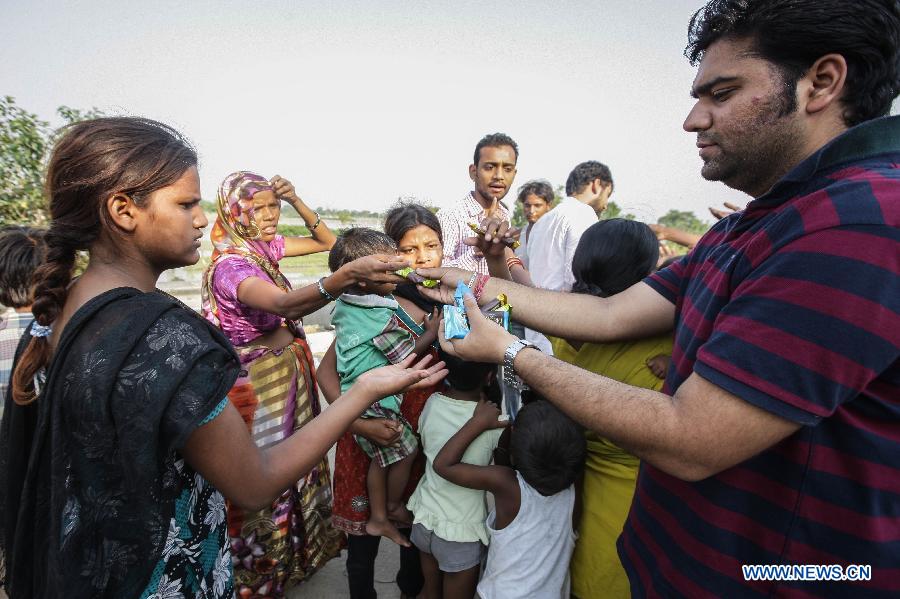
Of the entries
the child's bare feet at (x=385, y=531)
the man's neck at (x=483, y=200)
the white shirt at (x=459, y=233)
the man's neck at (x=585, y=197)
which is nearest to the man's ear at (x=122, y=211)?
the child's bare feet at (x=385, y=531)

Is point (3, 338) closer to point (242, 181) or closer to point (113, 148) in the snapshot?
point (242, 181)

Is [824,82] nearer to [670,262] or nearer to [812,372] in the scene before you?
[812,372]

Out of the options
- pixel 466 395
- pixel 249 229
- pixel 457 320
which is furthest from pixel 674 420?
pixel 249 229

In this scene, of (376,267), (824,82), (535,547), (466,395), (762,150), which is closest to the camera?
(824,82)

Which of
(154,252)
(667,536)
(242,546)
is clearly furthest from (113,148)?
(242,546)

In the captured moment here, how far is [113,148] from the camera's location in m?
1.32

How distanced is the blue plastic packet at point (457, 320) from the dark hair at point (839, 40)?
1229 millimetres

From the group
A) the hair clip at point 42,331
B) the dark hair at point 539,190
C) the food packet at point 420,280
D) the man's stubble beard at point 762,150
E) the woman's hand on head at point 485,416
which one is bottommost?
the woman's hand on head at point 485,416

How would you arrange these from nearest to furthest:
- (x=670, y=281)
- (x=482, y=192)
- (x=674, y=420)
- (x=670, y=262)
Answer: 1. (x=674, y=420)
2. (x=670, y=281)
3. (x=670, y=262)
4. (x=482, y=192)

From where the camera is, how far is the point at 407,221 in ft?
9.78

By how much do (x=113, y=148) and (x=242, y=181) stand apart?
1.56m

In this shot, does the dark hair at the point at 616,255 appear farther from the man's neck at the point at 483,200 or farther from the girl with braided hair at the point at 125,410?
the man's neck at the point at 483,200

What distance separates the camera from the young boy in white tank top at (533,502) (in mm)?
1993

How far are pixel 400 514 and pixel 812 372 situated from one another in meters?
2.19
